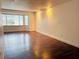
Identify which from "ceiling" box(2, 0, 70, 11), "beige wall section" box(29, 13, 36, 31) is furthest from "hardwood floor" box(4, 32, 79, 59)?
"beige wall section" box(29, 13, 36, 31)

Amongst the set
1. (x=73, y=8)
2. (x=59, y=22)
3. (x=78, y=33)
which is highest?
(x=73, y=8)

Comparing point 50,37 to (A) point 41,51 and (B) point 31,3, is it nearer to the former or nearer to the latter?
(B) point 31,3

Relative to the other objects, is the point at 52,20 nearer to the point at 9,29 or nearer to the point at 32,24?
the point at 32,24

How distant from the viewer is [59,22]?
6.08 metres

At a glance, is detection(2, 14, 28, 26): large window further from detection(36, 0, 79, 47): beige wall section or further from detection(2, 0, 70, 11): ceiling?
detection(36, 0, 79, 47): beige wall section

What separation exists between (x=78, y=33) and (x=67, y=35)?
87cm

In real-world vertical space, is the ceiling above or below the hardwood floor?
above

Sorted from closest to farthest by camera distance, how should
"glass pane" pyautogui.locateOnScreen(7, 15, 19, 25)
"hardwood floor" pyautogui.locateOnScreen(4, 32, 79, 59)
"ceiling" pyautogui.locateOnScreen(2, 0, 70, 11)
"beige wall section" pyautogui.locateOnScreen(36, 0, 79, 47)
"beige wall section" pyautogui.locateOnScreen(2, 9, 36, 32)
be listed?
"hardwood floor" pyautogui.locateOnScreen(4, 32, 79, 59) → "beige wall section" pyautogui.locateOnScreen(36, 0, 79, 47) → "ceiling" pyautogui.locateOnScreen(2, 0, 70, 11) → "beige wall section" pyautogui.locateOnScreen(2, 9, 36, 32) → "glass pane" pyautogui.locateOnScreen(7, 15, 19, 25)

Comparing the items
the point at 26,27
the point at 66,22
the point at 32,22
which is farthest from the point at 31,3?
the point at 26,27

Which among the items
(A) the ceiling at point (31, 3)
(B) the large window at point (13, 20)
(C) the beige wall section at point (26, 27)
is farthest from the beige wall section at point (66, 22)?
(B) the large window at point (13, 20)

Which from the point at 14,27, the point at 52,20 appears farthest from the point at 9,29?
the point at 52,20

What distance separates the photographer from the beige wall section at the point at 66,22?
4572mm

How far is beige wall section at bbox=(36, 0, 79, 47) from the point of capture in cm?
457

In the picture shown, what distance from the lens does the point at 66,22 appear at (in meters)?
5.32
